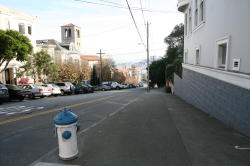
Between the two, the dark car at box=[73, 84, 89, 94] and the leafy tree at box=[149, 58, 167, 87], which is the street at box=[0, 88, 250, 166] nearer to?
the dark car at box=[73, 84, 89, 94]

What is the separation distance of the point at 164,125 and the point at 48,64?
22340 mm

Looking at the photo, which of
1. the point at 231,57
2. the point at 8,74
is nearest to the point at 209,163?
the point at 231,57

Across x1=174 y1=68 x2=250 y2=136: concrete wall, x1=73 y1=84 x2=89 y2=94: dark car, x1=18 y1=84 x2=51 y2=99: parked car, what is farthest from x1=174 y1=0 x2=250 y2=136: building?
x1=73 y1=84 x2=89 y2=94: dark car

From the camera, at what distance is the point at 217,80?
7.20 metres

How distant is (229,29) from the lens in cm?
647

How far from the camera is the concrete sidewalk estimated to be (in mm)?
3752

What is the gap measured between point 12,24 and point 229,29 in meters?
29.1

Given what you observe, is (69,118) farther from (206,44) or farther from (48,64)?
(48,64)

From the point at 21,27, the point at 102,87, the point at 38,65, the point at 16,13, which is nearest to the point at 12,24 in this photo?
the point at 21,27

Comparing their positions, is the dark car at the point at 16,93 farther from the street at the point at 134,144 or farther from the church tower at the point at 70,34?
the church tower at the point at 70,34

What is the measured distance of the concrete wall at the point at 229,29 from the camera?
5430 mm

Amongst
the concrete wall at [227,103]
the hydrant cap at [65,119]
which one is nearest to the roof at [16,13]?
the hydrant cap at [65,119]

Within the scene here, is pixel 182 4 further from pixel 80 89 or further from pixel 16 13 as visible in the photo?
pixel 16 13

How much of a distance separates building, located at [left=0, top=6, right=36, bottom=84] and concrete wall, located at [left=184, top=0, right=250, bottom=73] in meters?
26.3
